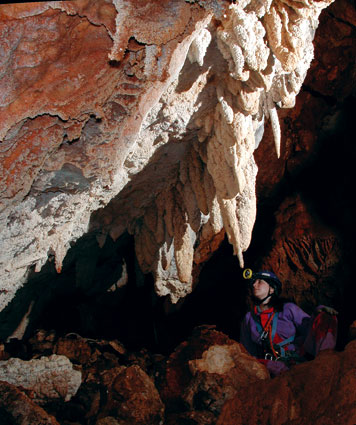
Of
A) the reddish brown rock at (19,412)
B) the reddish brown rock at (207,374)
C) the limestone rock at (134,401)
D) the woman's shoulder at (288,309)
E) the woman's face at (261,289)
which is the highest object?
the woman's face at (261,289)

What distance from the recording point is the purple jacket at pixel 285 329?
2256mm

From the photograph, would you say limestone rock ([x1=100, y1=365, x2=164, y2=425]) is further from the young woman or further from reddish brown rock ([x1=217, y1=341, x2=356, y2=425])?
the young woman

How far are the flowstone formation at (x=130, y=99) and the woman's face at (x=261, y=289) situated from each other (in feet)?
2.04

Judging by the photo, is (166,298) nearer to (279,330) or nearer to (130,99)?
(279,330)

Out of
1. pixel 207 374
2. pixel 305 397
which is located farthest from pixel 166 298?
pixel 305 397

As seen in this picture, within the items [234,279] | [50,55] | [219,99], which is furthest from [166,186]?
[234,279]

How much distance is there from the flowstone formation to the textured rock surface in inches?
24.6

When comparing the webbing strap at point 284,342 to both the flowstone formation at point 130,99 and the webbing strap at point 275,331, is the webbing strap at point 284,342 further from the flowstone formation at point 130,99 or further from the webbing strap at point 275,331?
the flowstone formation at point 130,99

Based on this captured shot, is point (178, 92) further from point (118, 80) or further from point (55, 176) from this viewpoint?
point (55, 176)

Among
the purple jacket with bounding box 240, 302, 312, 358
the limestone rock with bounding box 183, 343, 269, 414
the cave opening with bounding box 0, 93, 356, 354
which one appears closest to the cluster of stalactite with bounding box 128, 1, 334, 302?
the limestone rock with bounding box 183, 343, 269, 414

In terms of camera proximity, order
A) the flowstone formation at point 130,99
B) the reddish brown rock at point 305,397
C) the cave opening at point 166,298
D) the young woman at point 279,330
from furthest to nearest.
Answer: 1. the cave opening at point 166,298
2. the young woman at point 279,330
3. the reddish brown rock at point 305,397
4. the flowstone formation at point 130,99

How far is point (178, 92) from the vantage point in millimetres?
1410

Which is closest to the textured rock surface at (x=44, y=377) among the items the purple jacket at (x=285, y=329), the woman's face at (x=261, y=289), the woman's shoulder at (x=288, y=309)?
the purple jacket at (x=285, y=329)

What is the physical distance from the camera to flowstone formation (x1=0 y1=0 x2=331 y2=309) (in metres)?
1.10
